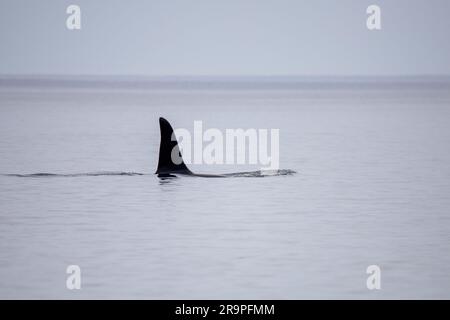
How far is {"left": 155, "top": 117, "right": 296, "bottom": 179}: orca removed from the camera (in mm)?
33500

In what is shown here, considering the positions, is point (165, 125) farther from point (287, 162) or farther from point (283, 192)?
point (287, 162)

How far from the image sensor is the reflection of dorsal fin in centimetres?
3347

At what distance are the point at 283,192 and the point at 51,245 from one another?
10.1 m

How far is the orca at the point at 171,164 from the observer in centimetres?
3350

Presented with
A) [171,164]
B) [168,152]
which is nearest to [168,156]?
[168,152]

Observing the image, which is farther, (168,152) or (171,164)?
(171,164)

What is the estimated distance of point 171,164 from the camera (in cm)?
3494

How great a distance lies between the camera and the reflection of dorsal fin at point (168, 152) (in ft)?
110

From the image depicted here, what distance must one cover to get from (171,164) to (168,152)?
3.29 feet

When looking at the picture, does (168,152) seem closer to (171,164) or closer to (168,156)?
(168,156)

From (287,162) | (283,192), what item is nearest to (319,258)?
(283,192)

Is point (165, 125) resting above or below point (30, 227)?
above

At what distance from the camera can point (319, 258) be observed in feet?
70.5
